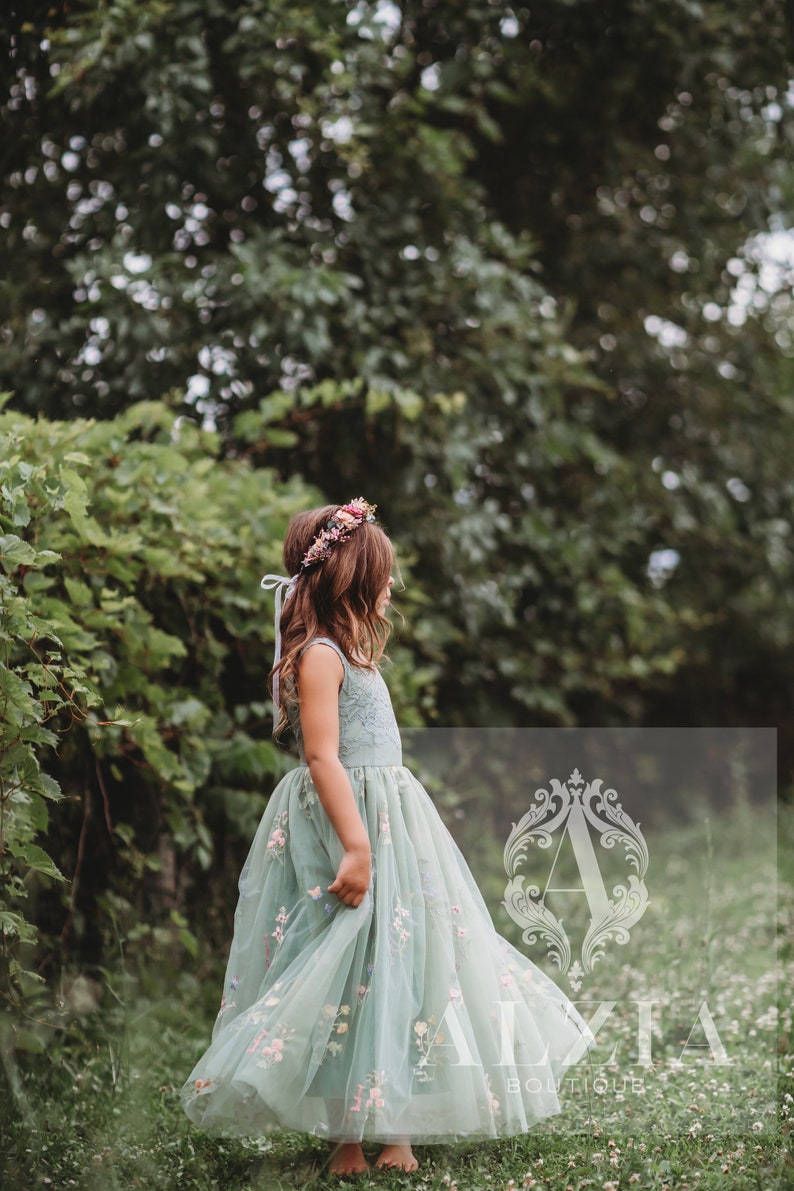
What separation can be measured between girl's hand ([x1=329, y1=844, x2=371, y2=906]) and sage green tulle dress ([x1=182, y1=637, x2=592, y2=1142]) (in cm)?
5

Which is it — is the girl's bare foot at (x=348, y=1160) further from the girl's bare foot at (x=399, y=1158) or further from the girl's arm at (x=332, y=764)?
the girl's arm at (x=332, y=764)

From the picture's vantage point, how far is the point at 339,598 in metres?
2.51

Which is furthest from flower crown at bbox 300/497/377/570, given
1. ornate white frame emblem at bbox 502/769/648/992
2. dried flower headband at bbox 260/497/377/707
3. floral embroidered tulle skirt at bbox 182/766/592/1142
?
ornate white frame emblem at bbox 502/769/648/992

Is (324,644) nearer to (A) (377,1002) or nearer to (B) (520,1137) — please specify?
(A) (377,1002)

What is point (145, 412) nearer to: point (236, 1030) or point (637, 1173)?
point (236, 1030)

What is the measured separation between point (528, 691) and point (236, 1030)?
12.3 feet

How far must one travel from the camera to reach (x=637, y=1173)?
2.39 metres

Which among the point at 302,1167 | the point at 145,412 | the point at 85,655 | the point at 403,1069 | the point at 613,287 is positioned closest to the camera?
the point at 403,1069

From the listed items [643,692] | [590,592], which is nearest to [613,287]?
[590,592]

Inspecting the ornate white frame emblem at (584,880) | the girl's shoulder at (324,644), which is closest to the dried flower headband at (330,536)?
the girl's shoulder at (324,644)

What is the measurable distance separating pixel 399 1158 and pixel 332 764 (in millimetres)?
→ 882

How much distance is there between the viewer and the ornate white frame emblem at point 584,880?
144 inches

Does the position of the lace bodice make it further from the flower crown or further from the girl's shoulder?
the flower crown

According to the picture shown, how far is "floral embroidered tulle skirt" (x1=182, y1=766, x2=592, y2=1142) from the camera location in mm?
2258
